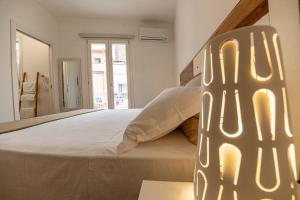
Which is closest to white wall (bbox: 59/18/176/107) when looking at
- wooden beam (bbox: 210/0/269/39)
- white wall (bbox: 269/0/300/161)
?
wooden beam (bbox: 210/0/269/39)

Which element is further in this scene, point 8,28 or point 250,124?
point 8,28

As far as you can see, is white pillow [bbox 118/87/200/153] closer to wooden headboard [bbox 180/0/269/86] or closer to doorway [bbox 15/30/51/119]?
wooden headboard [bbox 180/0/269/86]

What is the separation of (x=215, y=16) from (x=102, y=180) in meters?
1.33

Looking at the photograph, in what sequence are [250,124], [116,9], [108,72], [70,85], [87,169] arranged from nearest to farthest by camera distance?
[250,124] < [87,169] < [116,9] < [70,85] < [108,72]

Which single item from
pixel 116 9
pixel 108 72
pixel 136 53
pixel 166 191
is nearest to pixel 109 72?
pixel 108 72

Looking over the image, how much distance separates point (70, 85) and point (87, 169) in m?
3.84

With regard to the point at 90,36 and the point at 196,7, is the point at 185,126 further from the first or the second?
the point at 90,36

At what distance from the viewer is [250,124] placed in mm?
317

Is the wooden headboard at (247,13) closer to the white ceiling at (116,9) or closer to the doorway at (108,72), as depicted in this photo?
the white ceiling at (116,9)

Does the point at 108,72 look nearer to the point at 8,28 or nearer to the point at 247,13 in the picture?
the point at 8,28

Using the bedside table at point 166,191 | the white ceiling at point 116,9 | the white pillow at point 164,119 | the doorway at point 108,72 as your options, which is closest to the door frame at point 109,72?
the doorway at point 108,72

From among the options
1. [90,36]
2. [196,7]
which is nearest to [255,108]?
[196,7]

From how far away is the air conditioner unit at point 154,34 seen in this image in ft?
13.9

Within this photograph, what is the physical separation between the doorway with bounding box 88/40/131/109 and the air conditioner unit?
43 centimetres
